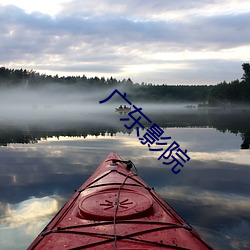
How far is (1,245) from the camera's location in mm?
6039

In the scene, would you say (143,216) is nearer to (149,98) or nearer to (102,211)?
(102,211)

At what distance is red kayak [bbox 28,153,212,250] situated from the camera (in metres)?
4.27

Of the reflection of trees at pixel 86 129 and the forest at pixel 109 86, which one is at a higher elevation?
the forest at pixel 109 86

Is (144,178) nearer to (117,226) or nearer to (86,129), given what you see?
(117,226)

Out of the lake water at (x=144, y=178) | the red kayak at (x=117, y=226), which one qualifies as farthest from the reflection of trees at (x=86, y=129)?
the red kayak at (x=117, y=226)

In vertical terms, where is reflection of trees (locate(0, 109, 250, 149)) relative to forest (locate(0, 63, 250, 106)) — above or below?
below

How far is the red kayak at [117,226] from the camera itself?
4270mm

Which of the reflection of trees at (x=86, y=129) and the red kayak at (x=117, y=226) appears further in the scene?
the reflection of trees at (x=86, y=129)

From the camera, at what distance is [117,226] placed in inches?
186

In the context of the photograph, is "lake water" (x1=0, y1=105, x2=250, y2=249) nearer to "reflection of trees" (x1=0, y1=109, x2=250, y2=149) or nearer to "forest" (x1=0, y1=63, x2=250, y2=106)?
"reflection of trees" (x1=0, y1=109, x2=250, y2=149)

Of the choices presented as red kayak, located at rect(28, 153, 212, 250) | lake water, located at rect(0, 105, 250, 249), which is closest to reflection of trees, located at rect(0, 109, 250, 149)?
lake water, located at rect(0, 105, 250, 249)

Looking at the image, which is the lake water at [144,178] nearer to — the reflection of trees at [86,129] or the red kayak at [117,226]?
the red kayak at [117,226]

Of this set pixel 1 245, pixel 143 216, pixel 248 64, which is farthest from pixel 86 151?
pixel 248 64

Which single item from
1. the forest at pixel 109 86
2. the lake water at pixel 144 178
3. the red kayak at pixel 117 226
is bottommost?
the lake water at pixel 144 178
